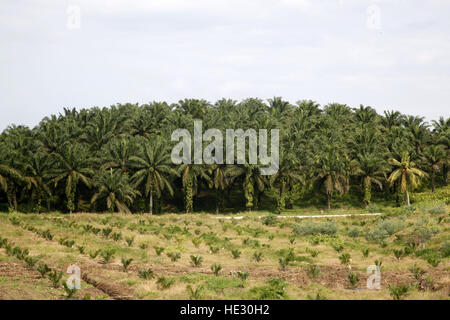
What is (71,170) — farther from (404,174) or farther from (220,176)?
(404,174)

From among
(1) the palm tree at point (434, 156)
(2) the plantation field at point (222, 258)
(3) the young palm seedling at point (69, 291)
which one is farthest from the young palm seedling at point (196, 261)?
(1) the palm tree at point (434, 156)

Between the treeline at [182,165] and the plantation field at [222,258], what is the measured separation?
39.2ft

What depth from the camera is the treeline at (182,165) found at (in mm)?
55562

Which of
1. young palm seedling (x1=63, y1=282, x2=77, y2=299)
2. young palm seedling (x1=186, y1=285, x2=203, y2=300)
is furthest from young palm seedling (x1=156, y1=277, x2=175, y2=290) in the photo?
young palm seedling (x1=63, y1=282, x2=77, y2=299)

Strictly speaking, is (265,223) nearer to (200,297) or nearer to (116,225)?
(116,225)

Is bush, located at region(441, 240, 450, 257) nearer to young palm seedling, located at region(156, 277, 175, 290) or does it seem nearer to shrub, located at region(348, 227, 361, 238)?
shrub, located at region(348, 227, 361, 238)

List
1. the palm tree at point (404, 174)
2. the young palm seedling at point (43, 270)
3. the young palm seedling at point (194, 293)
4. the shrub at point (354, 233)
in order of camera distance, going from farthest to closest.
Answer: the palm tree at point (404, 174)
the shrub at point (354, 233)
the young palm seedling at point (43, 270)
the young palm seedling at point (194, 293)

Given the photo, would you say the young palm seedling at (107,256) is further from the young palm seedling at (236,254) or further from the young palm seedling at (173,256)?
the young palm seedling at (236,254)

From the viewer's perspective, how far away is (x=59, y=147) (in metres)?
59.5

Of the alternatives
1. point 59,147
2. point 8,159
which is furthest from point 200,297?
point 59,147

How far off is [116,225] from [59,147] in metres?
24.0

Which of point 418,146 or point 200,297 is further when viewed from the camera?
point 418,146

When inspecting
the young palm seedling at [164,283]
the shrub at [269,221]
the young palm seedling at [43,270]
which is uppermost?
the young palm seedling at [43,270]

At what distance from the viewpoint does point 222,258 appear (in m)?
28.8
